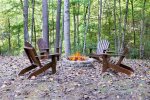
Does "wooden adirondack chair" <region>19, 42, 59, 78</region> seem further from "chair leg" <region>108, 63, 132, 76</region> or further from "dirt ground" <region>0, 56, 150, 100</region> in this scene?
"chair leg" <region>108, 63, 132, 76</region>

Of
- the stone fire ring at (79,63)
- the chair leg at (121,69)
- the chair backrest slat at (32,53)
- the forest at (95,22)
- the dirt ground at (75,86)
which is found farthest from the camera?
the forest at (95,22)

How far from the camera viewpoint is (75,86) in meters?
5.38

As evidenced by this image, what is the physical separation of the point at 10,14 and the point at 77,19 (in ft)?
13.6

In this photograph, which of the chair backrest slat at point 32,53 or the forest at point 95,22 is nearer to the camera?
the chair backrest slat at point 32,53

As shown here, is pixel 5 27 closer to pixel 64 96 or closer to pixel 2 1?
pixel 2 1

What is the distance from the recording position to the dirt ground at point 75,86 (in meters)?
4.92

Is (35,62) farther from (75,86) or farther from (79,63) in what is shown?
(75,86)

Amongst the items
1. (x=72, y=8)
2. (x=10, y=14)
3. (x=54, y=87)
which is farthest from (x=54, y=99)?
(x=10, y=14)

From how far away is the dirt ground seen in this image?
194 inches

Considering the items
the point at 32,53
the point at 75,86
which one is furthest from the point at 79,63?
the point at 75,86

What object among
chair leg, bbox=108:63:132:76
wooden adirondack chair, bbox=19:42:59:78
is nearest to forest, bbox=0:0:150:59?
chair leg, bbox=108:63:132:76

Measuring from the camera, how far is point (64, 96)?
4926 mm

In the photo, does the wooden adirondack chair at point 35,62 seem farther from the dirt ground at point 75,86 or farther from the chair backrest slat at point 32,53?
the dirt ground at point 75,86

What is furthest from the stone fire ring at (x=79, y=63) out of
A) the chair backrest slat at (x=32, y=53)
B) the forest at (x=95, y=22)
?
the forest at (x=95, y=22)
